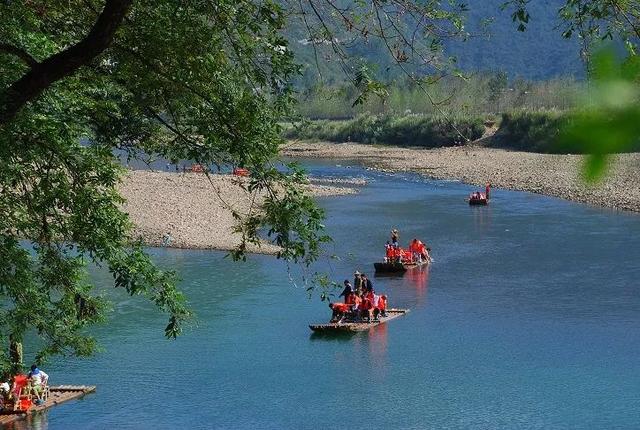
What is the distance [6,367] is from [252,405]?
9596 millimetres

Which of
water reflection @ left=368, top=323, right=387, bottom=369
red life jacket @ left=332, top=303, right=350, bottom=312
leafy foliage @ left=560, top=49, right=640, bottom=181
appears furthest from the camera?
red life jacket @ left=332, top=303, right=350, bottom=312

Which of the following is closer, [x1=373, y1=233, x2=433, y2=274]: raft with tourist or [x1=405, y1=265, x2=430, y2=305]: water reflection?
[x1=405, y1=265, x2=430, y2=305]: water reflection

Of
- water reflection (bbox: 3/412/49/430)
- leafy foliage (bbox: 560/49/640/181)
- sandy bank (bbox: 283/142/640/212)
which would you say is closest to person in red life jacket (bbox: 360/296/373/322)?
water reflection (bbox: 3/412/49/430)

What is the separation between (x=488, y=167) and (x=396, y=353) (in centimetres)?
5833

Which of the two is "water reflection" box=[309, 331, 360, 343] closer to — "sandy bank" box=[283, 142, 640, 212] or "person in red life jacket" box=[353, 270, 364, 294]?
"person in red life jacket" box=[353, 270, 364, 294]

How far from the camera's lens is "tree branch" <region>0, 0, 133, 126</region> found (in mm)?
7211

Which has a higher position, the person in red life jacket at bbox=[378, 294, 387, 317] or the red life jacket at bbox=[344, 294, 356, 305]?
the red life jacket at bbox=[344, 294, 356, 305]

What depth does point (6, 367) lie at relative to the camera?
13484 millimetres

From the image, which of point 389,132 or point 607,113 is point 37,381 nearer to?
point 607,113

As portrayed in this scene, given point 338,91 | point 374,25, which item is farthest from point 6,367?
point 374,25

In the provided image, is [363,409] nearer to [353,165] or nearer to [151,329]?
[151,329]

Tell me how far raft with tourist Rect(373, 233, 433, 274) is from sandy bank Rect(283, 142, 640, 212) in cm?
807

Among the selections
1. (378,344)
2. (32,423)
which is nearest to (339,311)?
(378,344)

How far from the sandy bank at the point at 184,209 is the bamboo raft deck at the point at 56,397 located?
15.3m
